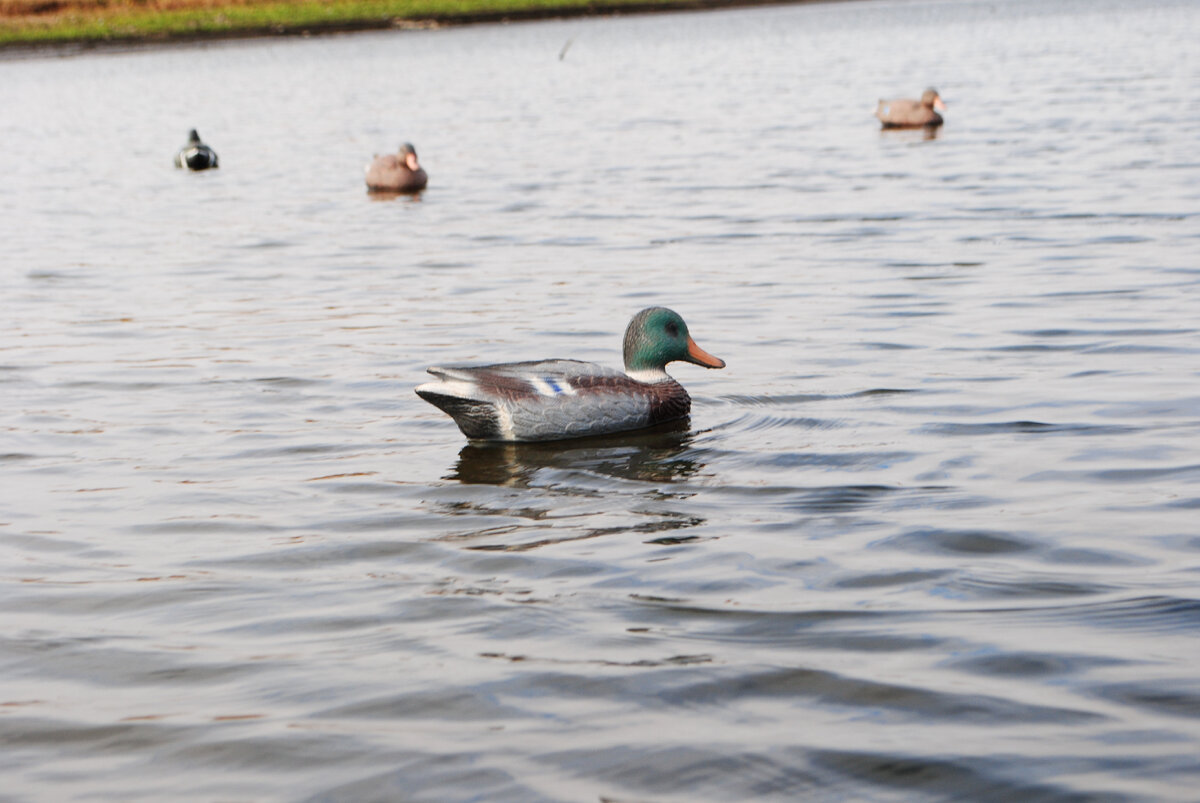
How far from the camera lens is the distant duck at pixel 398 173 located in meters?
19.1

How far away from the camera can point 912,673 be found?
4457 millimetres

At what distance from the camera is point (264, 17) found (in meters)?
83.2

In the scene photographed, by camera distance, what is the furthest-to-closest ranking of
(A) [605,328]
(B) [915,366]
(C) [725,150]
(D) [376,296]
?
(C) [725,150] → (D) [376,296] → (A) [605,328] → (B) [915,366]

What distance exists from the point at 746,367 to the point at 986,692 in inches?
192

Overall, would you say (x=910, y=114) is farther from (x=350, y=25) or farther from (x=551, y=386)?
(x=350, y=25)

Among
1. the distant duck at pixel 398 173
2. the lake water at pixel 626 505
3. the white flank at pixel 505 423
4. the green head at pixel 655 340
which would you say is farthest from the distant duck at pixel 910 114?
the white flank at pixel 505 423

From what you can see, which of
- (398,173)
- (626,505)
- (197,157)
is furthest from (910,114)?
(626,505)

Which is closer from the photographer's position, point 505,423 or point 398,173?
point 505,423

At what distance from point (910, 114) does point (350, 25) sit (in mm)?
65793

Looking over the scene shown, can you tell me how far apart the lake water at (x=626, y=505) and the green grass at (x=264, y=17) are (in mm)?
64584

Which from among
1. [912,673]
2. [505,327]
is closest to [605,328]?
[505,327]

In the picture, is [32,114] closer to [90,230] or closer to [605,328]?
[90,230]

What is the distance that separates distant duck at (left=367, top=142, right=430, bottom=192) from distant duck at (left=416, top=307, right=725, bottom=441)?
38.8ft

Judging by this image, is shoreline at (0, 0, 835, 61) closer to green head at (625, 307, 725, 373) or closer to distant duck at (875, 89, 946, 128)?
distant duck at (875, 89, 946, 128)
